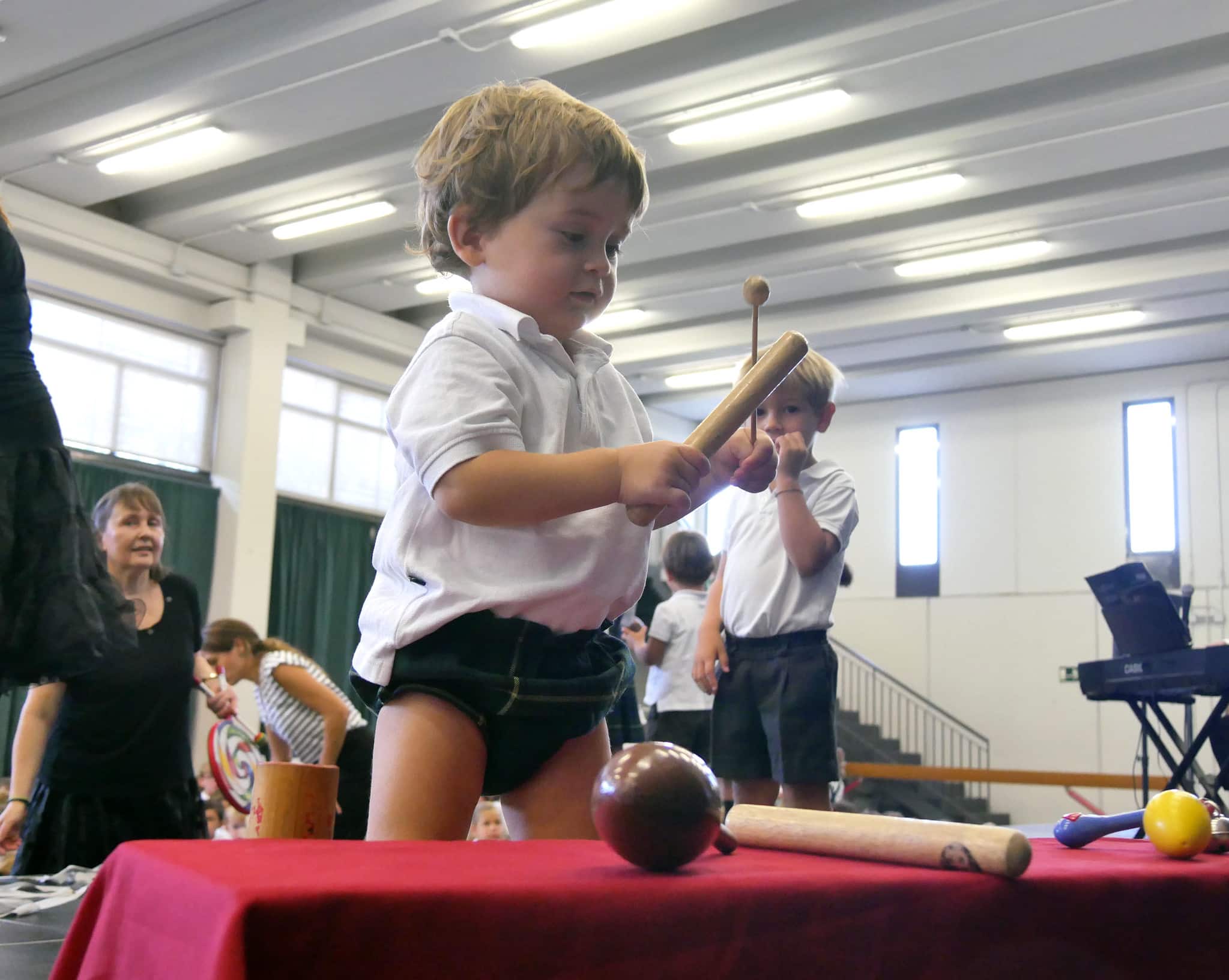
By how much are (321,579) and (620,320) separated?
3703 mm

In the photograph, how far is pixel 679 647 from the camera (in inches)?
220

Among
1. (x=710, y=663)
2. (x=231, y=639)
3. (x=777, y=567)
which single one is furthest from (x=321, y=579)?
(x=777, y=567)

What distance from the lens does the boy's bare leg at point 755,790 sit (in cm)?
279

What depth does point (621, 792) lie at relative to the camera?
80cm

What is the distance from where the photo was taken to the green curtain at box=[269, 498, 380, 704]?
1110 centimetres

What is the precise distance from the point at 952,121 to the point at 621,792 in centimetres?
787

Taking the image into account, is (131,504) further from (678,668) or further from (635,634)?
(635,634)

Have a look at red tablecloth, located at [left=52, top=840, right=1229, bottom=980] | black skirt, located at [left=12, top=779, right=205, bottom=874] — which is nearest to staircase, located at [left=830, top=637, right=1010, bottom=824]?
black skirt, located at [left=12, top=779, right=205, bottom=874]

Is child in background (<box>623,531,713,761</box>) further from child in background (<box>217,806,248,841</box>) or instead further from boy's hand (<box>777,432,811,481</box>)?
boy's hand (<box>777,432,811,481</box>)

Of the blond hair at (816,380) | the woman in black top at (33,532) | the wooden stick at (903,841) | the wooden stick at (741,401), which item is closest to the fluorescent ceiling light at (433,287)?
the blond hair at (816,380)

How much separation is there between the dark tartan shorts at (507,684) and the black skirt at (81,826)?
1.98 meters

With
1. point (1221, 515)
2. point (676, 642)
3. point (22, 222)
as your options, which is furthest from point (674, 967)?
point (1221, 515)

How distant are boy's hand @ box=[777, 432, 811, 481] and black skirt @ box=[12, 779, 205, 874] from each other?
167cm

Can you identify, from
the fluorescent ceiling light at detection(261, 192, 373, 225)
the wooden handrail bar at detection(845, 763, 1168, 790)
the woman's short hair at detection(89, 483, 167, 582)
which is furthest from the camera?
the wooden handrail bar at detection(845, 763, 1168, 790)
